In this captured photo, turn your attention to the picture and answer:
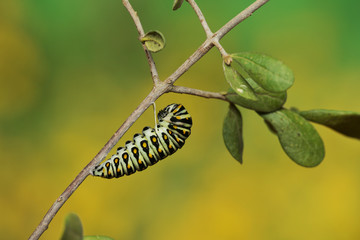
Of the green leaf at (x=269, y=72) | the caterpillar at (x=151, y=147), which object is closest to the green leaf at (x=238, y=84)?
the green leaf at (x=269, y=72)

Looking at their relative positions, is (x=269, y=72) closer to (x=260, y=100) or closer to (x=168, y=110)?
(x=260, y=100)

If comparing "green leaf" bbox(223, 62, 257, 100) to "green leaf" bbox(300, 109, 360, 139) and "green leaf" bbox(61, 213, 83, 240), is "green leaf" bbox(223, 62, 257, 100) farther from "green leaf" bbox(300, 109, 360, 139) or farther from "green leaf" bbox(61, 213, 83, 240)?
"green leaf" bbox(61, 213, 83, 240)

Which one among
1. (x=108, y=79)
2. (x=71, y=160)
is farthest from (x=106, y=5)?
(x=71, y=160)

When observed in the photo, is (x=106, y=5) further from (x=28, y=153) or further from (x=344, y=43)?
(x=344, y=43)

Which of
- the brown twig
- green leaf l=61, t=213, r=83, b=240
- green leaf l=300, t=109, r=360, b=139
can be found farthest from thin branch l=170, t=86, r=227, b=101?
green leaf l=61, t=213, r=83, b=240

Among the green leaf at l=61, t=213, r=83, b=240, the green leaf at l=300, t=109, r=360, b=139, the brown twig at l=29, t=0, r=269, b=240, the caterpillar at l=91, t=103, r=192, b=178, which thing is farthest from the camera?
the caterpillar at l=91, t=103, r=192, b=178

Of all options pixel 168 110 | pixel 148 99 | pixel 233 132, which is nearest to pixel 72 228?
pixel 148 99
